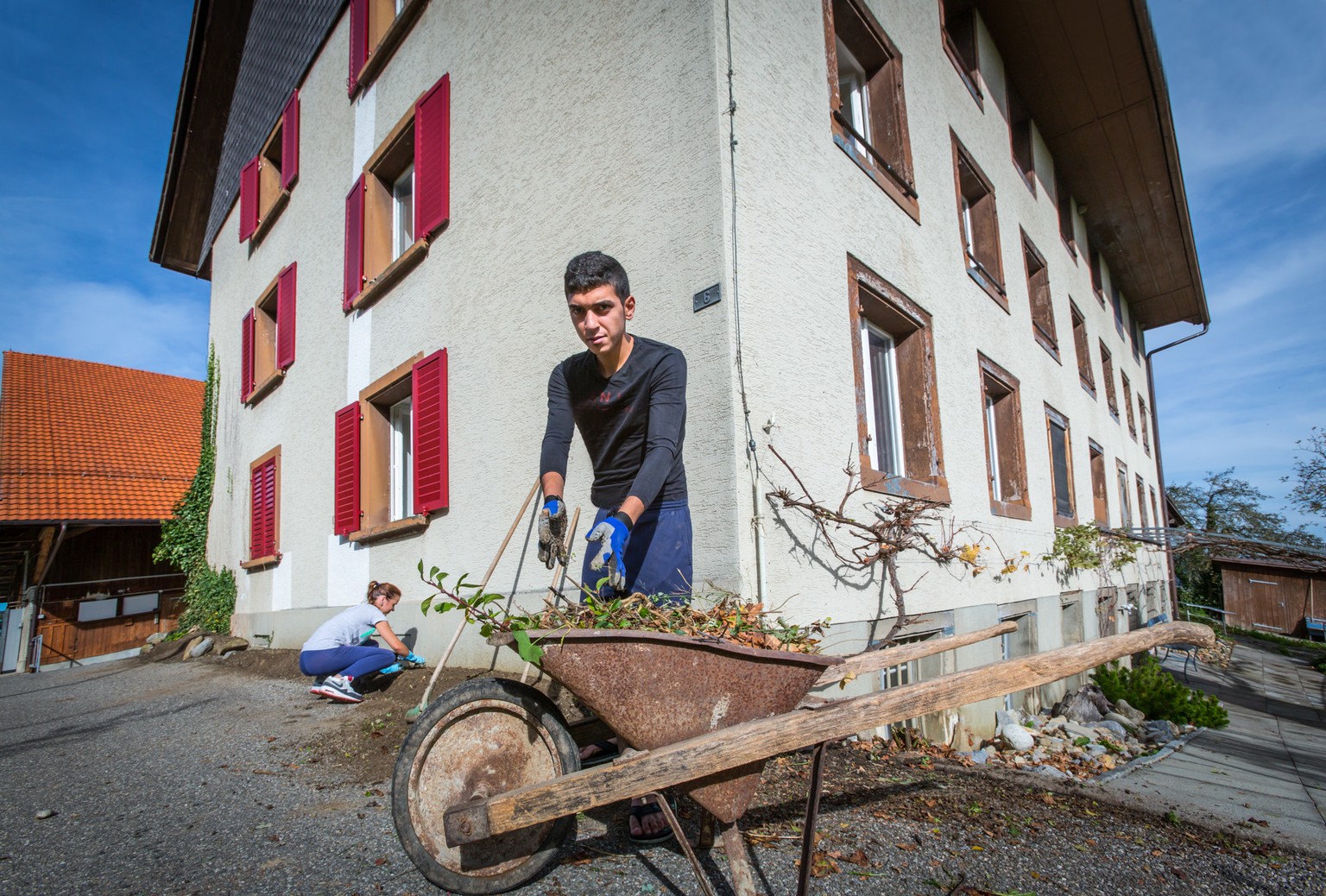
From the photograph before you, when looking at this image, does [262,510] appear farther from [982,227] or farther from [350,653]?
[982,227]

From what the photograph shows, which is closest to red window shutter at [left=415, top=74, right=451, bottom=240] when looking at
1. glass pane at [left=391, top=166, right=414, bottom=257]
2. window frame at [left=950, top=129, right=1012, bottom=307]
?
glass pane at [left=391, top=166, right=414, bottom=257]

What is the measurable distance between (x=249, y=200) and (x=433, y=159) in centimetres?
657

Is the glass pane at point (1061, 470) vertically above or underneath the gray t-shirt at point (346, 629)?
above

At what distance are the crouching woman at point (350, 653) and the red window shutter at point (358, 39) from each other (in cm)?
609

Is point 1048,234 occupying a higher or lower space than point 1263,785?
higher

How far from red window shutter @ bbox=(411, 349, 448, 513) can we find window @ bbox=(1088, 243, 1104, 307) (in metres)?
12.7

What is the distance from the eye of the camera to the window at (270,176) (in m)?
9.55

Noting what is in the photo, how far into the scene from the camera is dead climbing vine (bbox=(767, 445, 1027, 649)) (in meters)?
3.94

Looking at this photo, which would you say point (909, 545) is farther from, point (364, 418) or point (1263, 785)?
point (364, 418)

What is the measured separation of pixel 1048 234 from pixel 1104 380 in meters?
4.51

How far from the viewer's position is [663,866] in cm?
236

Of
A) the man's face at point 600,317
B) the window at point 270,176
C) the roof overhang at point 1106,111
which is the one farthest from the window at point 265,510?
the roof overhang at point 1106,111

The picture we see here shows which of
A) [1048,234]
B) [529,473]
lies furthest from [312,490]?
[1048,234]

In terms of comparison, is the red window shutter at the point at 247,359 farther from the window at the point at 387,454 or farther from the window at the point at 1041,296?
the window at the point at 1041,296
